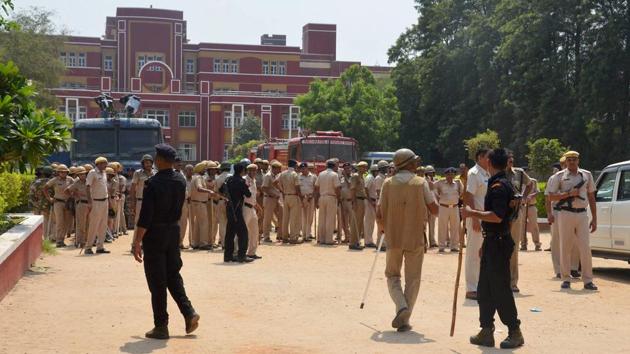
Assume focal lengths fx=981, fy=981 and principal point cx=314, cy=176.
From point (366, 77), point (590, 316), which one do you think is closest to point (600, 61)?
point (366, 77)

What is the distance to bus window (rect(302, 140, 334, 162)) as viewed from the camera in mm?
35000

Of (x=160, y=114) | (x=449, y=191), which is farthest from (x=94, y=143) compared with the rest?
(x=160, y=114)

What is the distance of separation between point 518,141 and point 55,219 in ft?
120

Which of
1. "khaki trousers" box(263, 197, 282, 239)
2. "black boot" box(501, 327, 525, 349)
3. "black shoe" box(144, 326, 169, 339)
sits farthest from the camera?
"khaki trousers" box(263, 197, 282, 239)

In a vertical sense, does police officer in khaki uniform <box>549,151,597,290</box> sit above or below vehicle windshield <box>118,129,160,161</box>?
below

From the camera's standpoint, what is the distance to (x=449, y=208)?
65.6 ft

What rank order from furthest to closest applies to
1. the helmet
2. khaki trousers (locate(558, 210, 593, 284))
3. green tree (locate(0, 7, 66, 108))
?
green tree (locate(0, 7, 66, 108)) → khaki trousers (locate(558, 210, 593, 284)) → the helmet

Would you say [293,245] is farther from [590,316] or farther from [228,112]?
[228,112]

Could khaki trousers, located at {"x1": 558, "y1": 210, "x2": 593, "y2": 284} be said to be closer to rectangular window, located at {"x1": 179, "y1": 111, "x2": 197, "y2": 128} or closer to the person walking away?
the person walking away

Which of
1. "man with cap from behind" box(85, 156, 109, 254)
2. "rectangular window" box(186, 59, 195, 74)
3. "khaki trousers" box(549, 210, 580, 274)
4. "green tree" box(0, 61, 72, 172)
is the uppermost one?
"rectangular window" box(186, 59, 195, 74)

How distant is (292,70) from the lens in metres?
96.6

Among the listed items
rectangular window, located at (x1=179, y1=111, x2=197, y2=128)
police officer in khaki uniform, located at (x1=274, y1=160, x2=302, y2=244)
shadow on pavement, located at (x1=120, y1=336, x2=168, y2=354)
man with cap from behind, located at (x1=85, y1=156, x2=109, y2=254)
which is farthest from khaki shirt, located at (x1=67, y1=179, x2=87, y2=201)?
rectangular window, located at (x1=179, y1=111, x2=197, y2=128)

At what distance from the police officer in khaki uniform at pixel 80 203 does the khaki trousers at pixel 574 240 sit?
9.73m

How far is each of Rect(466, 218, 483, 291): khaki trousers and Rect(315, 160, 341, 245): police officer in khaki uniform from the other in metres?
9.14
